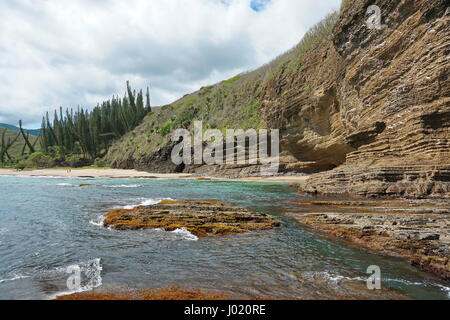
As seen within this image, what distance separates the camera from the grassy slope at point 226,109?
1794 inches

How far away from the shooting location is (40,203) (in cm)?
2050

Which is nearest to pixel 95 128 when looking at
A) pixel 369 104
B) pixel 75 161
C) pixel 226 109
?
pixel 75 161

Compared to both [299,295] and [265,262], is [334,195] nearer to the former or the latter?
[265,262]

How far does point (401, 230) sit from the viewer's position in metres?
9.73

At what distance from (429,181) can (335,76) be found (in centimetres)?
2001

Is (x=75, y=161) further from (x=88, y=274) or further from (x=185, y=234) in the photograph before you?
(x=88, y=274)

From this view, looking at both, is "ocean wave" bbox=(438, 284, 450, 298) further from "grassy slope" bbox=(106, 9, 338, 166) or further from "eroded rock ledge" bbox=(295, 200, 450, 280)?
"grassy slope" bbox=(106, 9, 338, 166)

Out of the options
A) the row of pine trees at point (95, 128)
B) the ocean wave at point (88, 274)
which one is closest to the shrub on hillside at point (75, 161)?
the row of pine trees at point (95, 128)

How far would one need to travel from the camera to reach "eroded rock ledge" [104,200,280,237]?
11.7 meters

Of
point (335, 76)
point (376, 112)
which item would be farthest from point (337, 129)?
point (376, 112)

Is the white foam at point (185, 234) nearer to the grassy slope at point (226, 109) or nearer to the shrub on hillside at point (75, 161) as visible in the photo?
the grassy slope at point (226, 109)

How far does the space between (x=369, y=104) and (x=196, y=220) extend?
21.6 metres

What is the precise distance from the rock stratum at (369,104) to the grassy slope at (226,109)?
0.60 metres

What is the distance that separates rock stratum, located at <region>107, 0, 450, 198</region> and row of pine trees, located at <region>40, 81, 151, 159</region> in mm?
60106
